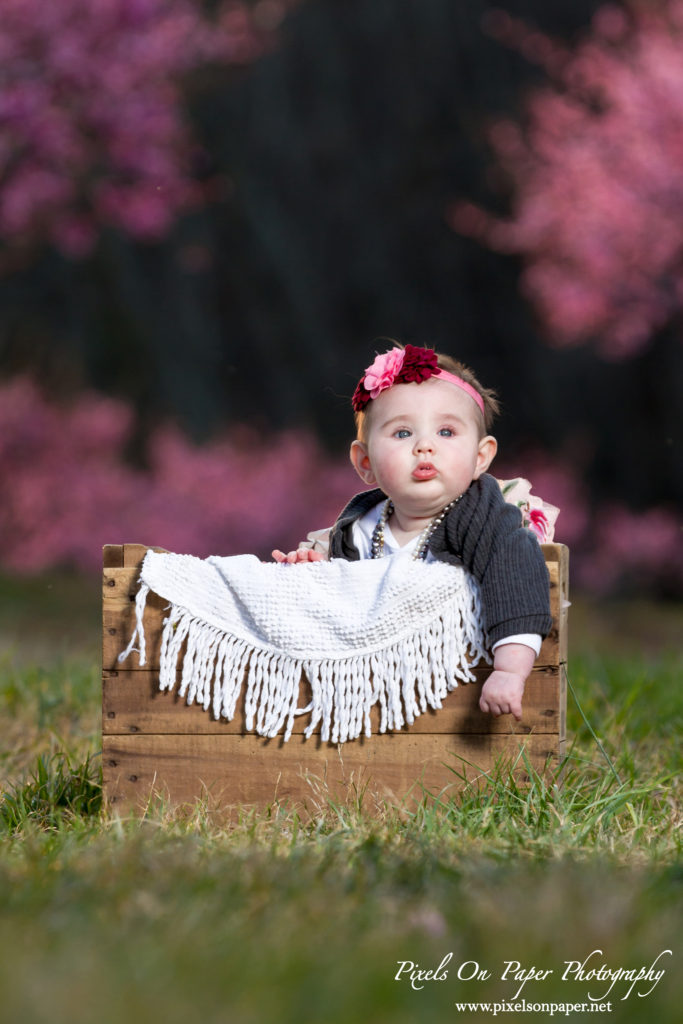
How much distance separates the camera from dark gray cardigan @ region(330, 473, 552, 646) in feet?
5.55

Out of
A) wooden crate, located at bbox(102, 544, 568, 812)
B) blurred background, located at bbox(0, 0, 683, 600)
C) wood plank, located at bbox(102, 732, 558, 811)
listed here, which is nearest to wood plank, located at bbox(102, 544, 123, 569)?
wooden crate, located at bbox(102, 544, 568, 812)

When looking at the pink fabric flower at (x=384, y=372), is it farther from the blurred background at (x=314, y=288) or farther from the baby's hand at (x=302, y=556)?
the blurred background at (x=314, y=288)

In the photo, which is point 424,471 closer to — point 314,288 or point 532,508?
point 532,508

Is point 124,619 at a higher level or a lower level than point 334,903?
higher

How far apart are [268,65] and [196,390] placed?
1947mm

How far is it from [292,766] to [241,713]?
121 millimetres

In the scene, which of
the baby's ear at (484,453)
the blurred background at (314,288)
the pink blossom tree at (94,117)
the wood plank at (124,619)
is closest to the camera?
the wood plank at (124,619)

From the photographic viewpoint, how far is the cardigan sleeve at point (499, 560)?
1.69 metres

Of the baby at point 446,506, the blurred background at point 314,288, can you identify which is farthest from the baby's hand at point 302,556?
the blurred background at point 314,288

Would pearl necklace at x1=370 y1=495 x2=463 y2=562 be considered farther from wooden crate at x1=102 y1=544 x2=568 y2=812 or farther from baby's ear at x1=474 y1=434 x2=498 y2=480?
wooden crate at x1=102 y1=544 x2=568 y2=812

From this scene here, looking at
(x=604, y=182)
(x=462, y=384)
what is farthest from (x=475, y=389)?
(x=604, y=182)

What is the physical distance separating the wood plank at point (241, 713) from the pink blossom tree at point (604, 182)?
13.6 feet

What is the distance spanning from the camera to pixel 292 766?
1802 mm

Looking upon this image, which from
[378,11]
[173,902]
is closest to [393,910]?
[173,902]
